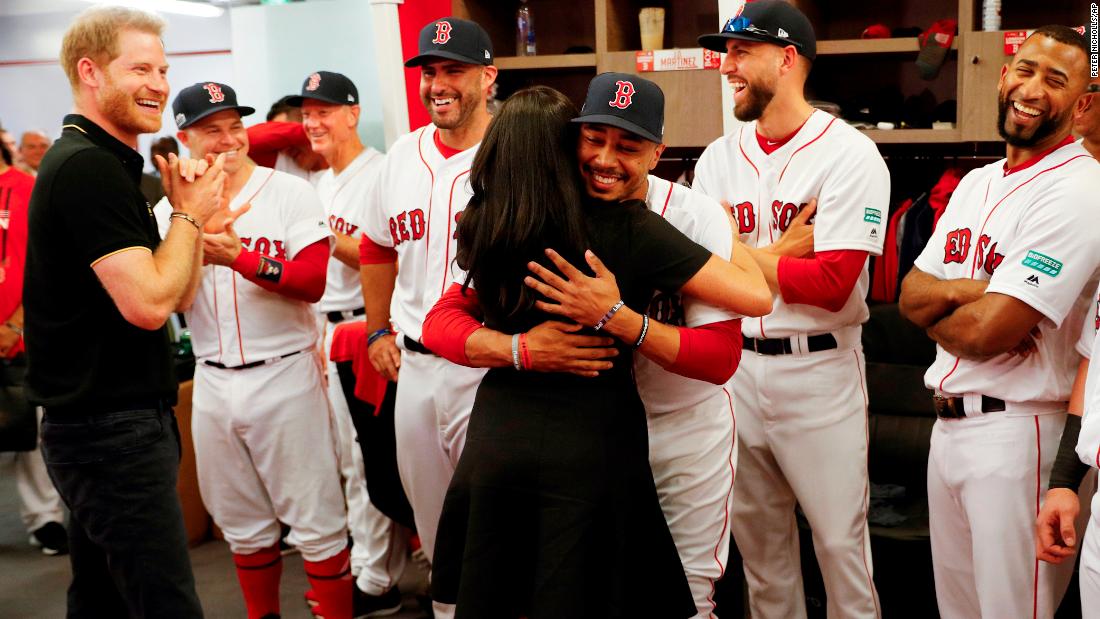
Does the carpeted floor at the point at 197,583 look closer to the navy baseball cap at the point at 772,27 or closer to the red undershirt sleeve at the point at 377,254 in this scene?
the red undershirt sleeve at the point at 377,254

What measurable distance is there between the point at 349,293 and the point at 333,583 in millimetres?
1017

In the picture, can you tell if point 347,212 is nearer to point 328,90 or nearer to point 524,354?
point 328,90

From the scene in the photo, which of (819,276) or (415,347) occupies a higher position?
(819,276)

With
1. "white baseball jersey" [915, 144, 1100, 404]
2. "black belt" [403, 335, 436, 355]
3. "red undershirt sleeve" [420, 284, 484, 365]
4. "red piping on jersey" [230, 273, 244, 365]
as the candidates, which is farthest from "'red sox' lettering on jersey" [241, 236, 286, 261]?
"white baseball jersey" [915, 144, 1100, 404]

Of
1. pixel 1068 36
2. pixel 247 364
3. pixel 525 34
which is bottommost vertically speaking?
pixel 247 364

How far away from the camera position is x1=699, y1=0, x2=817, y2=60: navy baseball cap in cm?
266

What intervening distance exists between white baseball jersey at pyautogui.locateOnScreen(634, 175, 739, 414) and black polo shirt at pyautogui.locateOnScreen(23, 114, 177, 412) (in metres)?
1.04

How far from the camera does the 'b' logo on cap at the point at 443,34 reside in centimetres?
267

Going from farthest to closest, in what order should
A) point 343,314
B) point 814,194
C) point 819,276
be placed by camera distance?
point 343,314 → point 814,194 → point 819,276

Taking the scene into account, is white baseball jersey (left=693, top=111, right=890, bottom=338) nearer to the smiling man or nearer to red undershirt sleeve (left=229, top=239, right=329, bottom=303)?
red undershirt sleeve (left=229, top=239, right=329, bottom=303)

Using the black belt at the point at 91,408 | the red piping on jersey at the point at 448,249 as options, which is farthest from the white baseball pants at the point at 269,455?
the black belt at the point at 91,408

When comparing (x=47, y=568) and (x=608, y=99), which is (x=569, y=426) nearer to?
(x=608, y=99)

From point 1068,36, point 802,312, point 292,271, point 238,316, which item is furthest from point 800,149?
point 238,316

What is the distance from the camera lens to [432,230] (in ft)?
8.82
